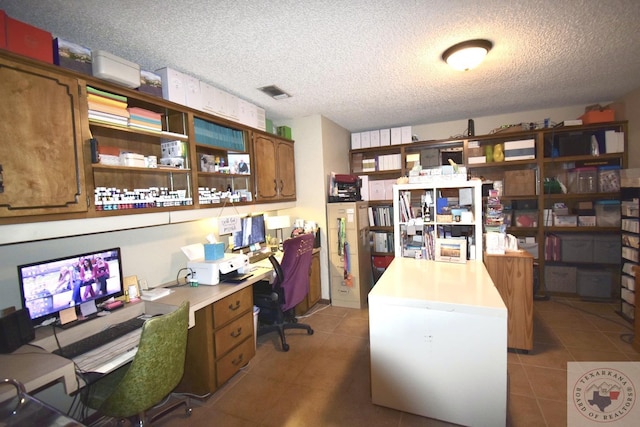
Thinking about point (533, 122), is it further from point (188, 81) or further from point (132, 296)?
point (132, 296)

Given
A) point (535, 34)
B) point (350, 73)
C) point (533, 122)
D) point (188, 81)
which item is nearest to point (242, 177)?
point (188, 81)

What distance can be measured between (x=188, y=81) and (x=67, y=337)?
199 centimetres

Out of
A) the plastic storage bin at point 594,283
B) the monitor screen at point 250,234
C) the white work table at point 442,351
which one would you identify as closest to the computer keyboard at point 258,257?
the monitor screen at point 250,234

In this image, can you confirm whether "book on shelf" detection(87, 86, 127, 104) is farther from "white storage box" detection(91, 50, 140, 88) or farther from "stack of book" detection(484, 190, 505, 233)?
"stack of book" detection(484, 190, 505, 233)

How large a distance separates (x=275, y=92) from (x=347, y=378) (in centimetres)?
273

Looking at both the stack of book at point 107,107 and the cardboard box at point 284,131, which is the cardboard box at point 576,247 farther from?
the stack of book at point 107,107

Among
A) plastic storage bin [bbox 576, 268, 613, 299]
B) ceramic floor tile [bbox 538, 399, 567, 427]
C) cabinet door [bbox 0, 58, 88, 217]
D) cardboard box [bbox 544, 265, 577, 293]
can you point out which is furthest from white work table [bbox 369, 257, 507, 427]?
plastic storage bin [bbox 576, 268, 613, 299]

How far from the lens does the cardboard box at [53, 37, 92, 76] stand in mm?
1588

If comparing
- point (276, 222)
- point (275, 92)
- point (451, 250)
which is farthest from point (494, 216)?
point (275, 92)

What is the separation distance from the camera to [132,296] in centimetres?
204

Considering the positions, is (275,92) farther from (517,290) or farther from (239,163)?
(517,290)

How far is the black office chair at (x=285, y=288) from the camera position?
8.81 feet

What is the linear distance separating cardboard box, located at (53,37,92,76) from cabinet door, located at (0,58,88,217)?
118 mm

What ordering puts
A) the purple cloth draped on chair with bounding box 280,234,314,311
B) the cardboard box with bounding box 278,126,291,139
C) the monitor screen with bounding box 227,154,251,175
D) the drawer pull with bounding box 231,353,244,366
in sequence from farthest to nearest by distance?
the cardboard box with bounding box 278,126,291,139 < the monitor screen with bounding box 227,154,251,175 < the purple cloth draped on chair with bounding box 280,234,314,311 < the drawer pull with bounding box 231,353,244,366
